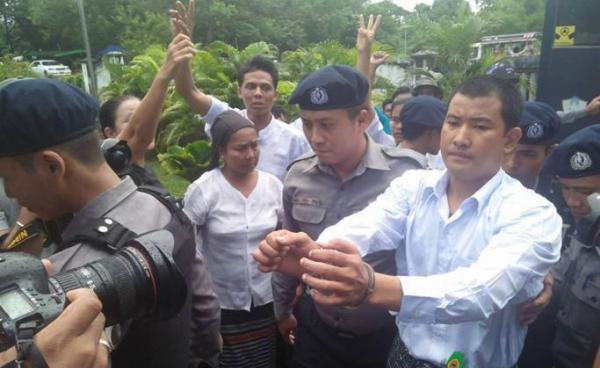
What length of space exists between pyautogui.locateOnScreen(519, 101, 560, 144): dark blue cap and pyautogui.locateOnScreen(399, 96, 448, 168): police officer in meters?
0.59

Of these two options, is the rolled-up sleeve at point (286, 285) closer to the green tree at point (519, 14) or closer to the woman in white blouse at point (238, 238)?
the woman in white blouse at point (238, 238)

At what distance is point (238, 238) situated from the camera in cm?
292

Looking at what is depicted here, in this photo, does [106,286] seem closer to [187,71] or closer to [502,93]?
[502,93]

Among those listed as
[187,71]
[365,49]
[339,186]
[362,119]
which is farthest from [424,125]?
[187,71]

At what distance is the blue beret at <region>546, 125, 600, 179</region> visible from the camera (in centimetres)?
229

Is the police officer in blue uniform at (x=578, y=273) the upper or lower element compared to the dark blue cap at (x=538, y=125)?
lower

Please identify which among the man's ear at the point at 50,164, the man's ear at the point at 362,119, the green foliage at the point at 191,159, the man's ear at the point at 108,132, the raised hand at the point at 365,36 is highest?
the raised hand at the point at 365,36

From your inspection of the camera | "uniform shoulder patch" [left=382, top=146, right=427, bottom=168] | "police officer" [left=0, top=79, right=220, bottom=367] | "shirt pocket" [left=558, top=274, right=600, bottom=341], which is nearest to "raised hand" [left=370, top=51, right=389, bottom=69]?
"uniform shoulder patch" [left=382, top=146, right=427, bottom=168]

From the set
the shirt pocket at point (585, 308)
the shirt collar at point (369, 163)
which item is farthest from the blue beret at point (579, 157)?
the shirt collar at point (369, 163)

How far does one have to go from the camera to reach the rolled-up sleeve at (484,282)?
1.39 meters

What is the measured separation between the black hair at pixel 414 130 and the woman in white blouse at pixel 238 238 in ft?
3.47

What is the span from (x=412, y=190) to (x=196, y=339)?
1.05m

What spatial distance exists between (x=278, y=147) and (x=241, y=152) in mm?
789

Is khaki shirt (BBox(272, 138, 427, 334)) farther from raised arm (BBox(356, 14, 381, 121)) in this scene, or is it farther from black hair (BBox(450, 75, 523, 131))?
raised arm (BBox(356, 14, 381, 121))
